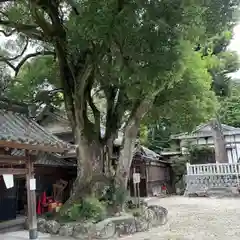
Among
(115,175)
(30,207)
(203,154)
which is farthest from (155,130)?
(30,207)

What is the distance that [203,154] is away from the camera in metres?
25.8

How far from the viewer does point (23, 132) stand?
9367 millimetres

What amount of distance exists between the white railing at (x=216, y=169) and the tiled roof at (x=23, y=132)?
13486mm

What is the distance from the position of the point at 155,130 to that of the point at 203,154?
7245 millimetres

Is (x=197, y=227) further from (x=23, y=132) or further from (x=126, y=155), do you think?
(x=23, y=132)

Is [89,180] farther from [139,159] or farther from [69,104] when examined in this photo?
[139,159]

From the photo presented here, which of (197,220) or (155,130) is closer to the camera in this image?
(197,220)

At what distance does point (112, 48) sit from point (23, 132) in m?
3.51

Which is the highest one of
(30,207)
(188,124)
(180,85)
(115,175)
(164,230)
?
(180,85)

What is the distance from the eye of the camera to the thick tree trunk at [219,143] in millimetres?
23031

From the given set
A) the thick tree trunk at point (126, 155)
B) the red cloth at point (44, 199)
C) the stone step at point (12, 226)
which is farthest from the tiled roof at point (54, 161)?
the thick tree trunk at point (126, 155)

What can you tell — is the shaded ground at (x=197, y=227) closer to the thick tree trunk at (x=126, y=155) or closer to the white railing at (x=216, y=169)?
the thick tree trunk at (x=126, y=155)

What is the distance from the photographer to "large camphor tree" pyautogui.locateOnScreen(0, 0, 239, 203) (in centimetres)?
705

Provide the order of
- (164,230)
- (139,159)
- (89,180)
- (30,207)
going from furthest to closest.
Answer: (139,159), (89,180), (164,230), (30,207)
